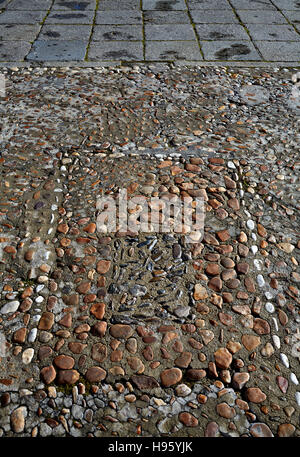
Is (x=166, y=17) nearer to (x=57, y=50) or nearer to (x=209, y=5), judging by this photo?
(x=209, y=5)

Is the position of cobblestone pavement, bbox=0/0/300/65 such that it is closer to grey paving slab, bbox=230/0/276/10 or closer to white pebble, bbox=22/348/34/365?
grey paving slab, bbox=230/0/276/10

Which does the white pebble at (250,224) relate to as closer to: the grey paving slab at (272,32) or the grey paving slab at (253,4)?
the grey paving slab at (272,32)

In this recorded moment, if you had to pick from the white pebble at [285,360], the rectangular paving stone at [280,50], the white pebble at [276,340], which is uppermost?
the rectangular paving stone at [280,50]

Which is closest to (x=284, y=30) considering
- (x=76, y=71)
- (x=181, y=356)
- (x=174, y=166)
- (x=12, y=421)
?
(x=76, y=71)

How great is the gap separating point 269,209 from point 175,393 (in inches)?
55.1

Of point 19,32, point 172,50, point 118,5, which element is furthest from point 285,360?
point 118,5

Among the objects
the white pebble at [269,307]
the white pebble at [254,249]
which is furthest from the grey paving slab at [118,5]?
the white pebble at [269,307]

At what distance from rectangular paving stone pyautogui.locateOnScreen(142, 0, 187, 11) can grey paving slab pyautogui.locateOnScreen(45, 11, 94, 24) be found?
82 centimetres

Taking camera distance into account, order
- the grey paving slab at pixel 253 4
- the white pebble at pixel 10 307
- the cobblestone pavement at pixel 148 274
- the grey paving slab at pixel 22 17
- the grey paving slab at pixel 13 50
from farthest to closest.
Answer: the grey paving slab at pixel 253 4 < the grey paving slab at pixel 22 17 < the grey paving slab at pixel 13 50 < the white pebble at pixel 10 307 < the cobblestone pavement at pixel 148 274

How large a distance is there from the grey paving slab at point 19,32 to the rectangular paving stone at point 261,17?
8.86ft

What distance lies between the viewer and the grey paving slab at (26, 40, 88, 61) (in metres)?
4.49

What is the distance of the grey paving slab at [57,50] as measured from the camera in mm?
4492

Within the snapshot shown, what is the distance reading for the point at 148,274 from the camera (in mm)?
2240

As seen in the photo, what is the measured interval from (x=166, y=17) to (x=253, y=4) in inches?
55.2
